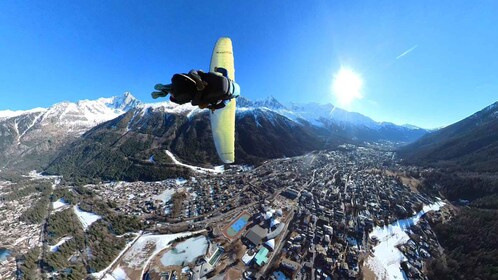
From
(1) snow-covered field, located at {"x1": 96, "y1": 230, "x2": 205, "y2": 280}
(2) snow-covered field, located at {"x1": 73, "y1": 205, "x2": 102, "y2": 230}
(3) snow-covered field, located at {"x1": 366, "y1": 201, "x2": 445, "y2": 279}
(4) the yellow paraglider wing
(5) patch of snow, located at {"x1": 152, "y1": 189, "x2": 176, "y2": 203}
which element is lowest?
(3) snow-covered field, located at {"x1": 366, "y1": 201, "x2": 445, "y2": 279}

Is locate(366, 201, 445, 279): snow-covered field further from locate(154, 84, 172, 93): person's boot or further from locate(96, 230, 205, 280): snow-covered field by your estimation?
locate(154, 84, 172, 93): person's boot

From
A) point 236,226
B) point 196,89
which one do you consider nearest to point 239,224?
point 236,226

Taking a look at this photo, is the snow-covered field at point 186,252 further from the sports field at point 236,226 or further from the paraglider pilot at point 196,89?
the paraglider pilot at point 196,89

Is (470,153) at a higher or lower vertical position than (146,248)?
higher

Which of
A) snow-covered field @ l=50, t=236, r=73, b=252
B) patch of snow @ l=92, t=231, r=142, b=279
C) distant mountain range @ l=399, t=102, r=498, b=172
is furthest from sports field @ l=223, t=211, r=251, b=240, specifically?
distant mountain range @ l=399, t=102, r=498, b=172

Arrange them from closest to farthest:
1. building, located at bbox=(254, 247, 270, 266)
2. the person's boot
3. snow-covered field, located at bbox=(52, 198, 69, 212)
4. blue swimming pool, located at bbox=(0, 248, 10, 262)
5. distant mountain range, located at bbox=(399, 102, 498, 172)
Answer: the person's boot → building, located at bbox=(254, 247, 270, 266) → blue swimming pool, located at bbox=(0, 248, 10, 262) → snow-covered field, located at bbox=(52, 198, 69, 212) → distant mountain range, located at bbox=(399, 102, 498, 172)

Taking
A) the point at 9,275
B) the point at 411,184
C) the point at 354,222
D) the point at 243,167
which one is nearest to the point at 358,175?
the point at 411,184

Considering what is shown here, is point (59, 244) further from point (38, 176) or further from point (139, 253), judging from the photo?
point (38, 176)
